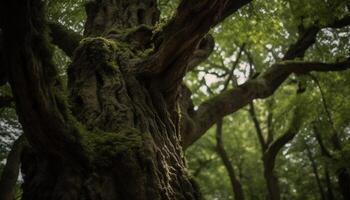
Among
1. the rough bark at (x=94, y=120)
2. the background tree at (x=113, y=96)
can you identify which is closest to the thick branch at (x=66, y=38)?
the background tree at (x=113, y=96)

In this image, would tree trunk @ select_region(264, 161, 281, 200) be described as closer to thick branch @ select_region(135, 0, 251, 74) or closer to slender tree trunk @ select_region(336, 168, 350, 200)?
slender tree trunk @ select_region(336, 168, 350, 200)

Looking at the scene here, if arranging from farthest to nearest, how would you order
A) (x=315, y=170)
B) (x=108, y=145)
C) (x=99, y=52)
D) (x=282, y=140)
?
1. (x=315, y=170)
2. (x=282, y=140)
3. (x=99, y=52)
4. (x=108, y=145)

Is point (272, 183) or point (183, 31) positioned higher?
point (272, 183)

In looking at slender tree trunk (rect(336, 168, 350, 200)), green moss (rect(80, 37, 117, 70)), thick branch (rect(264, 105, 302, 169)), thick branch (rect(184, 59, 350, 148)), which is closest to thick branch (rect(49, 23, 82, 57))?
green moss (rect(80, 37, 117, 70))

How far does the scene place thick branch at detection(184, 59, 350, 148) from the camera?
21.1ft

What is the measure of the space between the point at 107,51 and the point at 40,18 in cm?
242

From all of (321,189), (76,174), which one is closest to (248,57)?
(321,189)

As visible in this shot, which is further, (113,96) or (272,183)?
(272,183)

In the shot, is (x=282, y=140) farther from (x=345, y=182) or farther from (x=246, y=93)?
(x=345, y=182)

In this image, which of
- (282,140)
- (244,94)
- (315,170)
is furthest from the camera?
(315,170)

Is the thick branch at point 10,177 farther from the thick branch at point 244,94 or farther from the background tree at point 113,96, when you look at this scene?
the thick branch at point 244,94

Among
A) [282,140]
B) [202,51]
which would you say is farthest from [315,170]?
[202,51]

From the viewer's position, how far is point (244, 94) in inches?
279

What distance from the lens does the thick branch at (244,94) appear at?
645 cm
